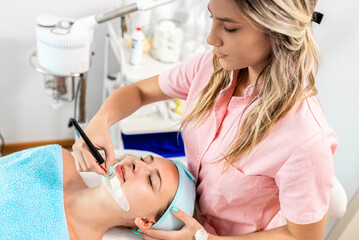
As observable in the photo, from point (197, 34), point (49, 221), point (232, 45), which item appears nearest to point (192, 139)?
point (232, 45)

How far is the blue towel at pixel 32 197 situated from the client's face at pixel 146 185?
0.70 ft

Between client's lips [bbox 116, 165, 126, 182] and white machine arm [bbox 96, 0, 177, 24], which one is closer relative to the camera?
client's lips [bbox 116, 165, 126, 182]

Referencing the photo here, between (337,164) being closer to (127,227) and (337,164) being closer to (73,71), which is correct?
(127,227)

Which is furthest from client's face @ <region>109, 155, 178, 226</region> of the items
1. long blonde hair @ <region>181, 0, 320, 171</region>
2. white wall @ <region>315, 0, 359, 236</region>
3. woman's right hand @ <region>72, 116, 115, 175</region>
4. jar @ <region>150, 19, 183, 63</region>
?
white wall @ <region>315, 0, 359, 236</region>

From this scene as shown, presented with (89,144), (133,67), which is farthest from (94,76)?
(89,144)

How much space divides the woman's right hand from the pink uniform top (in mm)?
247

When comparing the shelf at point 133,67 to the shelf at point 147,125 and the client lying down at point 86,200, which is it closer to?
the shelf at point 147,125

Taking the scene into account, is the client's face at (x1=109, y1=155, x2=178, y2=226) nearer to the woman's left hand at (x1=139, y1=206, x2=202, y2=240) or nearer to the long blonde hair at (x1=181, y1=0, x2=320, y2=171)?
the woman's left hand at (x1=139, y1=206, x2=202, y2=240)

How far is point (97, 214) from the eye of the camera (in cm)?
121

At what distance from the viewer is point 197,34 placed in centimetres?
189

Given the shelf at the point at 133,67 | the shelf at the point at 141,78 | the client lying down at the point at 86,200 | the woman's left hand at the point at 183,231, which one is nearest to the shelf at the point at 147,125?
the shelf at the point at 141,78

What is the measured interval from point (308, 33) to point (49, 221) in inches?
35.3

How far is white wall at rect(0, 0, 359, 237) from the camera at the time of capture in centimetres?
171

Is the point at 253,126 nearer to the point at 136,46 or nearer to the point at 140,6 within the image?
the point at 140,6
